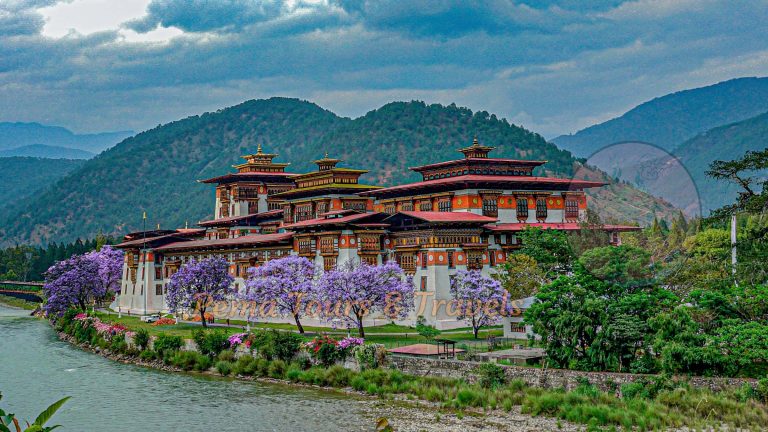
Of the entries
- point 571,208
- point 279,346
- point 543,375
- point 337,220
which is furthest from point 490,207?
point 543,375

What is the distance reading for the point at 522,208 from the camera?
78.4 metres

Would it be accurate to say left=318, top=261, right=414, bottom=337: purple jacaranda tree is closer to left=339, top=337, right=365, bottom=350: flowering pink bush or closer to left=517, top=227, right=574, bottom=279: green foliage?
left=339, top=337, right=365, bottom=350: flowering pink bush

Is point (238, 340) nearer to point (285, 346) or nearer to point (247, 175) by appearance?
point (285, 346)

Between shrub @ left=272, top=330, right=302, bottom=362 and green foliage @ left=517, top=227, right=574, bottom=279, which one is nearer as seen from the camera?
shrub @ left=272, top=330, right=302, bottom=362

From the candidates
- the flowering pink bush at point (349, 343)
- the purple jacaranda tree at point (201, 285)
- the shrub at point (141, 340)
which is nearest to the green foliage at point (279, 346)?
the flowering pink bush at point (349, 343)

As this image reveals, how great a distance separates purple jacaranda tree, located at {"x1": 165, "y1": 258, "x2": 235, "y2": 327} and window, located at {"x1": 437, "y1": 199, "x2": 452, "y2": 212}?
807 inches

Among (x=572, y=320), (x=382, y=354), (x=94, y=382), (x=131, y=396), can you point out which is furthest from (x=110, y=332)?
(x=572, y=320)

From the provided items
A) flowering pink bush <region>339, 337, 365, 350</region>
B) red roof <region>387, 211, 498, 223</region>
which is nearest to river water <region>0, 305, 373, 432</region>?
flowering pink bush <region>339, 337, 365, 350</region>

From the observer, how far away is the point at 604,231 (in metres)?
39.7

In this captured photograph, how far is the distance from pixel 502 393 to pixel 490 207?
107 ft

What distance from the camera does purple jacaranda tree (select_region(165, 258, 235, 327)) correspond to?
79750mm

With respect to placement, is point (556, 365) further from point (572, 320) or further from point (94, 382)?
point (94, 382)

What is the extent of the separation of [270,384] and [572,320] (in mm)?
19735

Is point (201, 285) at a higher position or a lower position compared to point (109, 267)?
lower
